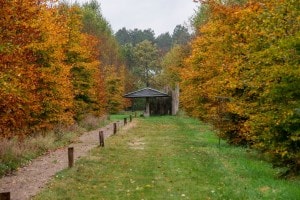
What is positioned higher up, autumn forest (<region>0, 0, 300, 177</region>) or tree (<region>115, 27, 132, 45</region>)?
tree (<region>115, 27, 132, 45</region>)

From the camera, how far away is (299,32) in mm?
12570

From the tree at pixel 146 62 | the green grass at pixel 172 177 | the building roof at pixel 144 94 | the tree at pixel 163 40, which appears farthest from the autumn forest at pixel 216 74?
the tree at pixel 163 40

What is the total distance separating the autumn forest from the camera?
13.5 m

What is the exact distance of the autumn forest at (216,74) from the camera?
13.5 meters

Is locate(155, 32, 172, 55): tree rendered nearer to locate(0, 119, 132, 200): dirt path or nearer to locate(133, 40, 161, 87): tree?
locate(133, 40, 161, 87): tree

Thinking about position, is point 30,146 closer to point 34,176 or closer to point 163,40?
point 34,176

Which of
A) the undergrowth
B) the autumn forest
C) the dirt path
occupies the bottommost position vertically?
the dirt path

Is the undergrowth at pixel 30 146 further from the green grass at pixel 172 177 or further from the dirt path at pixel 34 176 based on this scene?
the green grass at pixel 172 177

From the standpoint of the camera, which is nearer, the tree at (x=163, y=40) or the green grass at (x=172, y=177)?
the green grass at (x=172, y=177)

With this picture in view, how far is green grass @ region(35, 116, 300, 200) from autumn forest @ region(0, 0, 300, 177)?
1.04 m

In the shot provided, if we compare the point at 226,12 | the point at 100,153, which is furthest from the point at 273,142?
the point at 226,12

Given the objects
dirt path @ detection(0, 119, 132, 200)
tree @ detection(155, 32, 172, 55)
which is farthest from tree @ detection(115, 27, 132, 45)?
dirt path @ detection(0, 119, 132, 200)

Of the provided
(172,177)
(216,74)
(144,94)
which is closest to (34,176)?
(172,177)

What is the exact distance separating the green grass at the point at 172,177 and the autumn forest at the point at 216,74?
1037 millimetres
